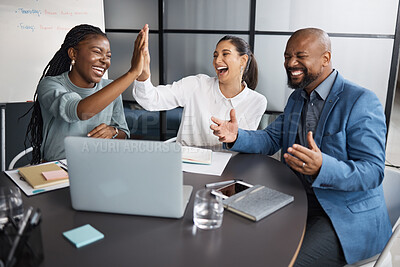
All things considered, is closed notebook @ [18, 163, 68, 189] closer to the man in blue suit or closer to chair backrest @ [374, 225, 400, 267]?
the man in blue suit

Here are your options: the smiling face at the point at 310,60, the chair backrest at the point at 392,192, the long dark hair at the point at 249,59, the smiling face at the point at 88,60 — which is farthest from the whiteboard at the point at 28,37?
the chair backrest at the point at 392,192

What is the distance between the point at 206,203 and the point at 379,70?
9.63ft

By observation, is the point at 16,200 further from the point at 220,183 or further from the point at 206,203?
the point at 220,183

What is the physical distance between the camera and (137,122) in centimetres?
412

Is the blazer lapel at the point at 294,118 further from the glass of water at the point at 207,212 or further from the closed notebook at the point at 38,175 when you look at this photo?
the closed notebook at the point at 38,175

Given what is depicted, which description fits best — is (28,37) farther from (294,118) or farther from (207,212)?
(207,212)

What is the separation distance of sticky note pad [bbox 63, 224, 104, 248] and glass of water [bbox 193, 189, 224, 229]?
0.86 ft

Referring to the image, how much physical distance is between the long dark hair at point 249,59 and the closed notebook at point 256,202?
1.48 metres

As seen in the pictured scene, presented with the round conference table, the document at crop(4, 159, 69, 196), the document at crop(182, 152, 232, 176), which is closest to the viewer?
the round conference table

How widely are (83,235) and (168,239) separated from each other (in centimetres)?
22

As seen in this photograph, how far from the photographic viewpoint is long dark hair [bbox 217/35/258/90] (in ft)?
8.11

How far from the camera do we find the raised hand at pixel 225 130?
169 centimetres

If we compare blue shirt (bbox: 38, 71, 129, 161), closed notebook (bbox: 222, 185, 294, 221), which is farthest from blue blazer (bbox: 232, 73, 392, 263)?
blue shirt (bbox: 38, 71, 129, 161)

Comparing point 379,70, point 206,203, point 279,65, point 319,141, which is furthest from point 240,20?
point 206,203
